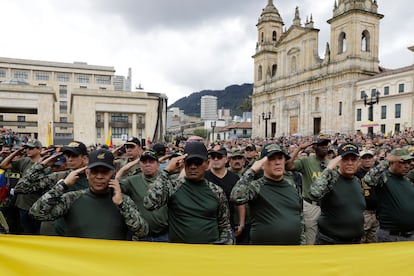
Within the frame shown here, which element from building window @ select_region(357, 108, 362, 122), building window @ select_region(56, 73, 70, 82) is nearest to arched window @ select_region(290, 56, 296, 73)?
building window @ select_region(357, 108, 362, 122)

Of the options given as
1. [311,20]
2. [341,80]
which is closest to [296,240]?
[341,80]

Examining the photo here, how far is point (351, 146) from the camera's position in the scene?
365 centimetres

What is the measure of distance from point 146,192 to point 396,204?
10.0ft

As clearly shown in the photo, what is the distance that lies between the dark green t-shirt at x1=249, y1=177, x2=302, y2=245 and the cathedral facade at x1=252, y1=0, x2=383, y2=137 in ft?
141

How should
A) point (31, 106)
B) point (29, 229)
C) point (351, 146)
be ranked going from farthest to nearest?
point (31, 106) → point (29, 229) → point (351, 146)

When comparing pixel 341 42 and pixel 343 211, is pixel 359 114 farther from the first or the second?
pixel 343 211

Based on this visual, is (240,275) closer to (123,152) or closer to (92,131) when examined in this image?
(123,152)

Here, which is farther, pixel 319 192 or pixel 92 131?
pixel 92 131

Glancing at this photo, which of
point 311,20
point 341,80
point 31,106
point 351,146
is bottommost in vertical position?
point 351,146

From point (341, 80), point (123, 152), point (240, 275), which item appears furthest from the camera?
point (341, 80)

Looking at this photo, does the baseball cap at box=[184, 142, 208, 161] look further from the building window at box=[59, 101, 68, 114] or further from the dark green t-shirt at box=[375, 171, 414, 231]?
the building window at box=[59, 101, 68, 114]

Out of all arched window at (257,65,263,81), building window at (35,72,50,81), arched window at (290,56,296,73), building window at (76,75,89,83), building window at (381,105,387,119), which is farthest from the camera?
building window at (76,75,89,83)

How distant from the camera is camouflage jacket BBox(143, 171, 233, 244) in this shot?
2.98 meters

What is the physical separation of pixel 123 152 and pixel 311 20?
55.9m
